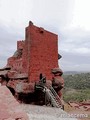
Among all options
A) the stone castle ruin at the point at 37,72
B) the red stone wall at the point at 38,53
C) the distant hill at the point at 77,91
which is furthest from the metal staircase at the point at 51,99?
the distant hill at the point at 77,91

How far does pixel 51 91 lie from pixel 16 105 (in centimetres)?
1147

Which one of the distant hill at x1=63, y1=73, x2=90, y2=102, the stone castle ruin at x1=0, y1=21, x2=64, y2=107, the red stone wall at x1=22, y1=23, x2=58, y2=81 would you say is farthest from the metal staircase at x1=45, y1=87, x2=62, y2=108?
the distant hill at x1=63, y1=73, x2=90, y2=102

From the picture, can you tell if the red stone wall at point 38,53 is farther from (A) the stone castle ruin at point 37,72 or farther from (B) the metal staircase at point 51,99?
(B) the metal staircase at point 51,99

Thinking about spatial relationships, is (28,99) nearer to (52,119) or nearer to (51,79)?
(51,79)

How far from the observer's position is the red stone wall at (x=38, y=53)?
2214 cm

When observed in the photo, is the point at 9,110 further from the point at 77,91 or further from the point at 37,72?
the point at 77,91

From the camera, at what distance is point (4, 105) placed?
447 inches

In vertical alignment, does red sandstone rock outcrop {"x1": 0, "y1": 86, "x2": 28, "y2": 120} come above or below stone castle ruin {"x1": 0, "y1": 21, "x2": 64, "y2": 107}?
below

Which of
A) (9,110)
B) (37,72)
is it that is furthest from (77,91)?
(9,110)

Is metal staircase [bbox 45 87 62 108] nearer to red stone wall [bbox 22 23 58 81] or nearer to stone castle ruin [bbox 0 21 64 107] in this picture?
stone castle ruin [bbox 0 21 64 107]

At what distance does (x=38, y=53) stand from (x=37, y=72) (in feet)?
5.52

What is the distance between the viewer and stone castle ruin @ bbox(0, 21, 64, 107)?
21.9 m

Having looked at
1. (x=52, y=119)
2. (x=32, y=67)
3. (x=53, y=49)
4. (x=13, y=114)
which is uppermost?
(x=53, y=49)

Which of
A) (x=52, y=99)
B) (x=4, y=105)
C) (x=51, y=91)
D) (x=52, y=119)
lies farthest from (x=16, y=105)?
(x=51, y=91)
